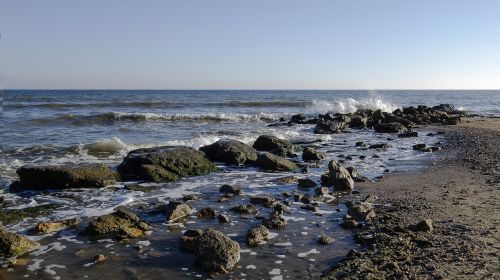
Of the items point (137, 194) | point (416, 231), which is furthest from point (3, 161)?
point (416, 231)

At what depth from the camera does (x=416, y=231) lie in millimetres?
7105

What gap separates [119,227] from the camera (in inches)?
291

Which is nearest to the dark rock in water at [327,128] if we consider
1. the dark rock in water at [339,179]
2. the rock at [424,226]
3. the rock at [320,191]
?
the dark rock in water at [339,179]

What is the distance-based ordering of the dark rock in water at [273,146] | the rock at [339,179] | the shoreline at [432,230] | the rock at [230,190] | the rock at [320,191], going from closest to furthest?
the shoreline at [432,230], the rock at [320,191], the rock at [230,190], the rock at [339,179], the dark rock in water at [273,146]

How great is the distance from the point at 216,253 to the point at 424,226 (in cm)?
343

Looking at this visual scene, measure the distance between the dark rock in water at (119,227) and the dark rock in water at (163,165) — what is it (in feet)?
12.5

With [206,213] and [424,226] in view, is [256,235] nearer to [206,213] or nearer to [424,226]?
[206,213]

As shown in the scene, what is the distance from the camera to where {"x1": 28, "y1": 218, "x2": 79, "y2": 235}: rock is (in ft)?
24.2

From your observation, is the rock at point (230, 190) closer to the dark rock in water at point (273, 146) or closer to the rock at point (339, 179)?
the rock at point (339, 179)

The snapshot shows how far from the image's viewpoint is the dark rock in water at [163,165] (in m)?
11.7

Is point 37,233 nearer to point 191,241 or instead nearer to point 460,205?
point 191,241

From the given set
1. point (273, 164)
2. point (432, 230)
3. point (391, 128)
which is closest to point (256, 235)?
point (432, 230)

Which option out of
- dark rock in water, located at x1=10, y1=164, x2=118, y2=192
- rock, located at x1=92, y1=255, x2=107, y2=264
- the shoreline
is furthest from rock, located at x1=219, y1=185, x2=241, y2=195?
rock, located at x1=92, y1=255, x2=107, y2=264

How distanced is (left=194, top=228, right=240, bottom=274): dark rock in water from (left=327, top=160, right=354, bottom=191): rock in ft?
15.7
